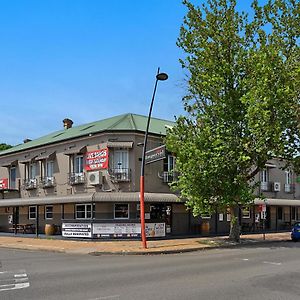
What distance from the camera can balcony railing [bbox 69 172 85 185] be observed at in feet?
99.8

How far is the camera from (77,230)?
2819 centimetres

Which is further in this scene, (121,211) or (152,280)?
(121,211)

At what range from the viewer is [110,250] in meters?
21.4

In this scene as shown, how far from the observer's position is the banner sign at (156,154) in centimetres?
2216

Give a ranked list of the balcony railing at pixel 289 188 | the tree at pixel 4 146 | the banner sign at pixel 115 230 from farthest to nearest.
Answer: the tree at pixel 4 146 < the balcony railing at pixel 289 188 < the banner sign at pixel 115 230

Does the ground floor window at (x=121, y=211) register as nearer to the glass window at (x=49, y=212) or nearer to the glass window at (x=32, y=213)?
the glass window at (x=49, y=212)

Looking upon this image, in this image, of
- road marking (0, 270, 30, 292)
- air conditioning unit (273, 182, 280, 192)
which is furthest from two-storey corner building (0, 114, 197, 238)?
road marking (0, 270, 30, 292)

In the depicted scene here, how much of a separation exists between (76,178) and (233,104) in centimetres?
1253

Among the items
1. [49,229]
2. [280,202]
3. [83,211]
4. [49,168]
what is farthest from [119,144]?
[280,202]

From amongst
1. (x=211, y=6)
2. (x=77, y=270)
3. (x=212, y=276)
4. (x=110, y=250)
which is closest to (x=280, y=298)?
(x=212, y=276)

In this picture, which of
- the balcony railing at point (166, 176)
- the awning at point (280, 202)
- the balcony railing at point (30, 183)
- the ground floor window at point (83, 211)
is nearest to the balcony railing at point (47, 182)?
the balcony railing at point (30, 183)

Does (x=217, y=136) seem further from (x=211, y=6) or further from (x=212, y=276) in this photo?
(x=212, y=276)

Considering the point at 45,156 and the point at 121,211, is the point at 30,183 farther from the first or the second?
the point at 121,211

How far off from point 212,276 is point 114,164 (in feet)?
57.5
